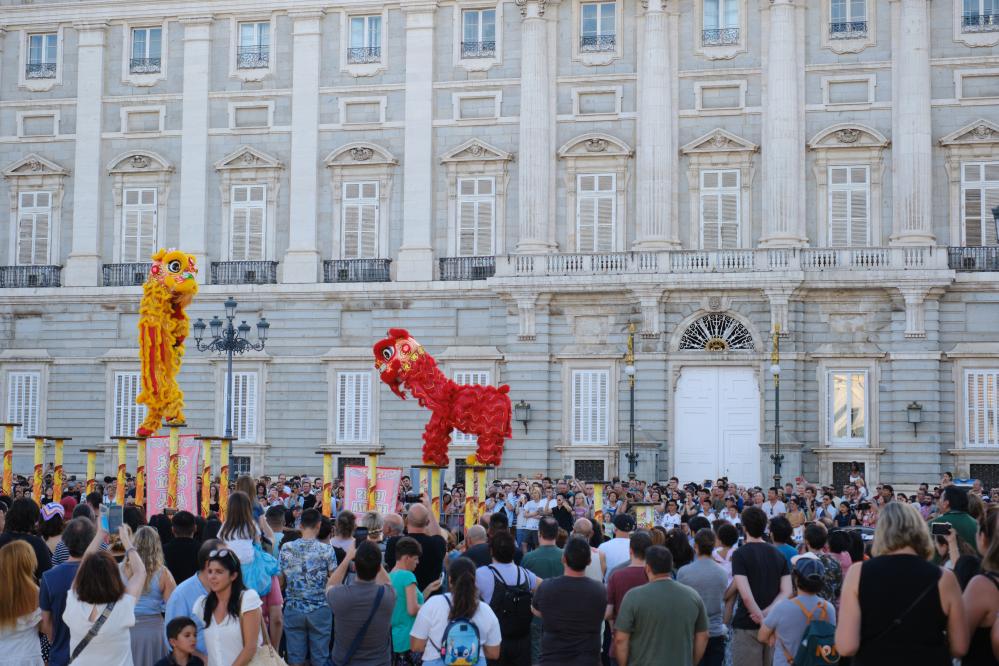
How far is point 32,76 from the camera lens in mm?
40031

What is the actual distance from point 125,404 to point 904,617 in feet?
109

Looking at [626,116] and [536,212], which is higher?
[626,116]

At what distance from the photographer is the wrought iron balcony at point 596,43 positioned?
36250mm

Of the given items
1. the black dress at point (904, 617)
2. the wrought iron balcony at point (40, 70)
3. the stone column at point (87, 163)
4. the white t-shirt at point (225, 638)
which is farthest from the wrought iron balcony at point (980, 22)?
the white t-shirt at point (225, 638)

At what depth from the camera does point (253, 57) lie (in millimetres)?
38656

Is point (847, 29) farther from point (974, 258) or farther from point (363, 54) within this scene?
point (363, 54)

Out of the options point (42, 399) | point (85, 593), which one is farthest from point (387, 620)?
point (42, 399)

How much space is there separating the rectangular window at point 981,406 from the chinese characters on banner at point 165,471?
64.5 ft

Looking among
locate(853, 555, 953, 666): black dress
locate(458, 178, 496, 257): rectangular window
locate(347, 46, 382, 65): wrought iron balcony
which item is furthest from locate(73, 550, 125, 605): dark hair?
locate(347, 46, 382, 65): wrought iron balcony

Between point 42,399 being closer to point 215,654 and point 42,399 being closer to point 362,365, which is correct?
point 362,365

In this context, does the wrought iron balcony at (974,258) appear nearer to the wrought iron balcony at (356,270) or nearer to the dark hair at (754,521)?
the wrought iron balcony at (356,270)

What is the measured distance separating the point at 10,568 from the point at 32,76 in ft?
112

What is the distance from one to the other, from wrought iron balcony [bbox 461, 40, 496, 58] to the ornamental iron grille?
9.23 m

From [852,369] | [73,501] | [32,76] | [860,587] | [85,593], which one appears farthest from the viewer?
[32,76]
